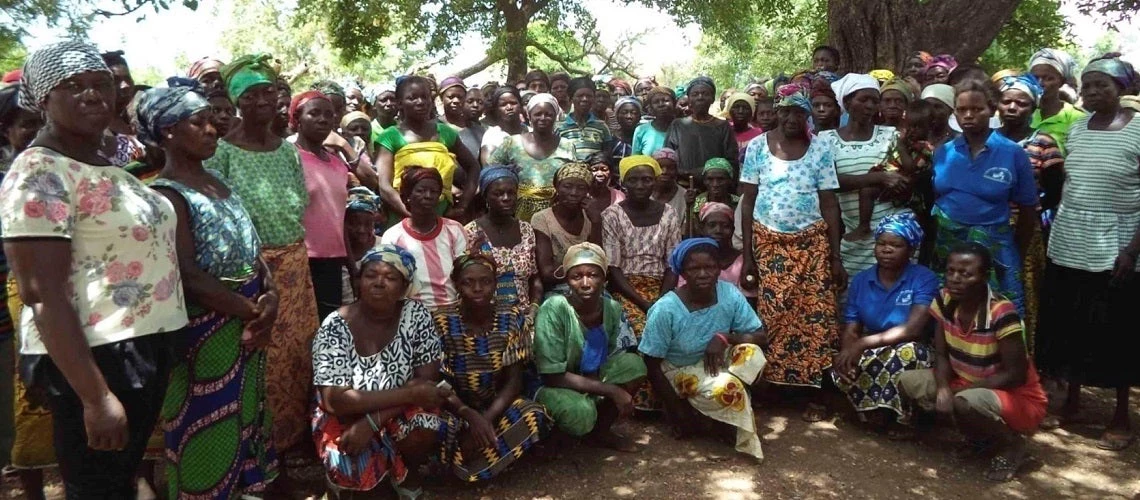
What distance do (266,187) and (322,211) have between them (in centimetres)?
44

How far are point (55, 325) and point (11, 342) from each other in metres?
1.77

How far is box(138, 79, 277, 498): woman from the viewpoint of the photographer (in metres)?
2.83

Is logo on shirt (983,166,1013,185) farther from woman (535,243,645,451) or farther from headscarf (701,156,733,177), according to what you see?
woman (535,243,645,451)

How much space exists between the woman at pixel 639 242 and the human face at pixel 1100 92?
2.36m

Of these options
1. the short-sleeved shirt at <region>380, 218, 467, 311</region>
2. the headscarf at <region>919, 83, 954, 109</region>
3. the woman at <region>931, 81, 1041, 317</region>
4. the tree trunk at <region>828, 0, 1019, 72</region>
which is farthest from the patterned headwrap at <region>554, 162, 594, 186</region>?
the tree trunk at <region>828, 0, 1019, 72</region>

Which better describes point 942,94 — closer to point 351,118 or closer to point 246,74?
point 246,74

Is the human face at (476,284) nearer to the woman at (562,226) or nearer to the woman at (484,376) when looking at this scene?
the woman at (484,376)

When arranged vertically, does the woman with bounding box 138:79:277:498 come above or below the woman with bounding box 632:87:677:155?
below

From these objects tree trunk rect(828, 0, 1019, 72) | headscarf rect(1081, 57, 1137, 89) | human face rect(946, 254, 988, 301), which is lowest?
human face rect(946, 254, 988, 301)

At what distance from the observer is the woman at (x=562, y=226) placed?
4730 mm

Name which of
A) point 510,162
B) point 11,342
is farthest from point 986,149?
point 11,342

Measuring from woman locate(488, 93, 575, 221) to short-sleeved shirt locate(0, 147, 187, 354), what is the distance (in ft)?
9.76

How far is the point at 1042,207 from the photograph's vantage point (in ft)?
16.2

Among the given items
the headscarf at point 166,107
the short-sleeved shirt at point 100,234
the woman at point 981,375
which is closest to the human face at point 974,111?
the woman at point 981,375
